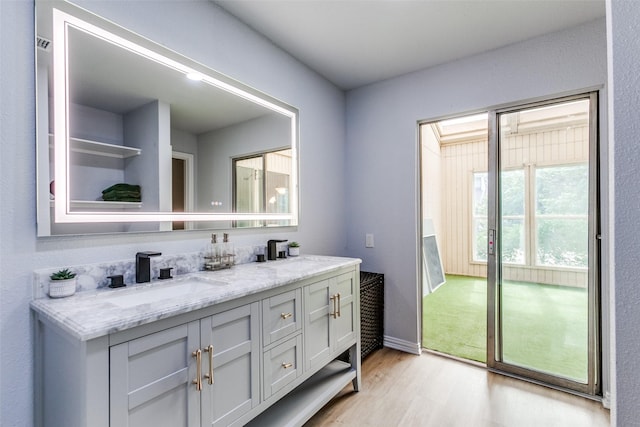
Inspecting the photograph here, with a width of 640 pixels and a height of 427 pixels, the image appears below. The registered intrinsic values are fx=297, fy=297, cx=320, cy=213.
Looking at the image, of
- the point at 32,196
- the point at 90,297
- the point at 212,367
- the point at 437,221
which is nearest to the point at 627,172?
the point at 212,367

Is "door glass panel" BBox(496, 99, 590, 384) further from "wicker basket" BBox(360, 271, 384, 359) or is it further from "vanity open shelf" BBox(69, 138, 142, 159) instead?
"vanity open shelf" BBox(69, 138, 142, 159)

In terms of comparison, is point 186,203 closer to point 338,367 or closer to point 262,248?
point 262,248

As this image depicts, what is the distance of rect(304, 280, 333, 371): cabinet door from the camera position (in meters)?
1.71

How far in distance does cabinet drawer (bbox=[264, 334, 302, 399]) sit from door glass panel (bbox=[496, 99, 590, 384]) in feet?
5.77

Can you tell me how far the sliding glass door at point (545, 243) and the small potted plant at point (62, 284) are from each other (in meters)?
2.70

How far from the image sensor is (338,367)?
2.19 m

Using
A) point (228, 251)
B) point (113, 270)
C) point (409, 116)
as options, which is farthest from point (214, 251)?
point (409, 116)

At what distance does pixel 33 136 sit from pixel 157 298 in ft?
2.71

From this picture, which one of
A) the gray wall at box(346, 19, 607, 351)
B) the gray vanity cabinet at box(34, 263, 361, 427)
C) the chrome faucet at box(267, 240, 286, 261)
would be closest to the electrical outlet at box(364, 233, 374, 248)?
the gray wall at box(346, 19, 607, 351)

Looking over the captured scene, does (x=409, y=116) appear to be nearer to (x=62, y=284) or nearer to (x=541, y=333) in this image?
(x=541, y=333)

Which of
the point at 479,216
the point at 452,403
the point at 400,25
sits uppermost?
the point at 400,25

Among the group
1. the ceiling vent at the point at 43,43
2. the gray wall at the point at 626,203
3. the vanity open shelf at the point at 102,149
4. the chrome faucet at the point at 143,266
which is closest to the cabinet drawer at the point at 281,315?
the chrome faucet at the point at 143,266

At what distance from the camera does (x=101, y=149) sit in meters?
1.38

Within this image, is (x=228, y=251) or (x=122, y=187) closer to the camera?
(x=122, y=187)
